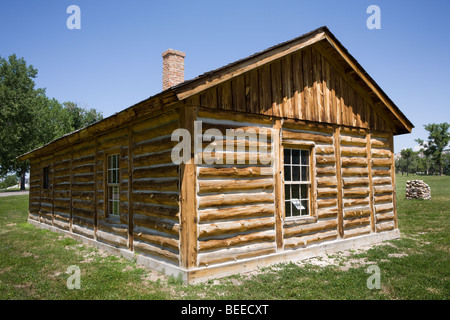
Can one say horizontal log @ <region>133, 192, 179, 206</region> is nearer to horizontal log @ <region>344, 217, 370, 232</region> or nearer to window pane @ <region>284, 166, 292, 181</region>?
window pane @ <region>284, 166, 292, 181</region>

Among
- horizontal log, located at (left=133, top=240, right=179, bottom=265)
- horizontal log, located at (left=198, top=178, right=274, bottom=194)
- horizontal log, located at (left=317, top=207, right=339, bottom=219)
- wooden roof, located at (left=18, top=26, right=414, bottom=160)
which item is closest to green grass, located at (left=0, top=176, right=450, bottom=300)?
horizontal log, located at (left=133, top=240, right=179, bottom=265)

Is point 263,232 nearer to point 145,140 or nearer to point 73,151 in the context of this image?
point 145,140

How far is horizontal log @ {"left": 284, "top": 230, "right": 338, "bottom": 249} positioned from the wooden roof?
13.6 feet

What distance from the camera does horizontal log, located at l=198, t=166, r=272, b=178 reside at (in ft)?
21.4

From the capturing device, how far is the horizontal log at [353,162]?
Result: 9.42m

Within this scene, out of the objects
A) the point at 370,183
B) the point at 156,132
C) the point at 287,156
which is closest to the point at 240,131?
the point at 287,156

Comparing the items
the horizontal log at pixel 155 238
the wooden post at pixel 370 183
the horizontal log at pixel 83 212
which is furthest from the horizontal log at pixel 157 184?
the wooden post at pixel 370 183

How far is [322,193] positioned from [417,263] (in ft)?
8.77

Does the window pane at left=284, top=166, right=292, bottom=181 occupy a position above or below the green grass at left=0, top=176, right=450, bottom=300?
above

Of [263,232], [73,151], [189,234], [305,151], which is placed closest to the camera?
[189,234]

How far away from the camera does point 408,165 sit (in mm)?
108125

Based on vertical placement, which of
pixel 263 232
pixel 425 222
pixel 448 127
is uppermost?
pixel 448 127
